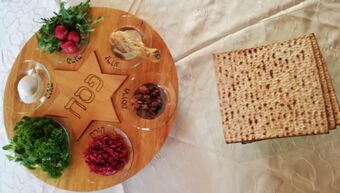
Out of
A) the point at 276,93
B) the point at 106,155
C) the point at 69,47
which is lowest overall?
the point at 106,155

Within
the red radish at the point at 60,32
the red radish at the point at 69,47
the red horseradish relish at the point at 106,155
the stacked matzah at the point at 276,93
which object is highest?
the red radish at the point at 60,32

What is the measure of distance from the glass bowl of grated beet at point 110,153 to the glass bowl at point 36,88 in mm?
234

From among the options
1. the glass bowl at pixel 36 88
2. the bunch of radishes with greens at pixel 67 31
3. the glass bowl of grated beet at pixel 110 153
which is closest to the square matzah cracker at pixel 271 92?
the glass bowl of grated beet at pixel 110 153

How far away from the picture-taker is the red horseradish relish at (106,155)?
3.29ft

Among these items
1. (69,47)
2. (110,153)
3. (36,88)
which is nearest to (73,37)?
(69,47)

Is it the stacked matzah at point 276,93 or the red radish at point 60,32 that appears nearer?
the stacked matzah at point 276,93

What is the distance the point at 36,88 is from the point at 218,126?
61cm

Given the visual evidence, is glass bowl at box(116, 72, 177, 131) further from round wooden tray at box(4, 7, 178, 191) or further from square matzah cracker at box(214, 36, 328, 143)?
square matzah cracker at box(214, 36, 328, 143)

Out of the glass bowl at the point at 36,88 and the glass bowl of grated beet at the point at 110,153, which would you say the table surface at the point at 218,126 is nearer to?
the glass bowl of grated beet at the point at 110,153

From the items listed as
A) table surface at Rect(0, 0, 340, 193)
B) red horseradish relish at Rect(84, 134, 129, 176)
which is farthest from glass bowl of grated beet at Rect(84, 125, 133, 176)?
table surface at Rect(0, 0, 340, 193)

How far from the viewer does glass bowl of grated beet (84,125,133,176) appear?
3.29 feet

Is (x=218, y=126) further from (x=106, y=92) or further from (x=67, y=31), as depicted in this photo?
(x=67, y=31)

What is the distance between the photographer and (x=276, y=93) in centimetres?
99

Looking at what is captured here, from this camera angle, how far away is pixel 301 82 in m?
0.98
